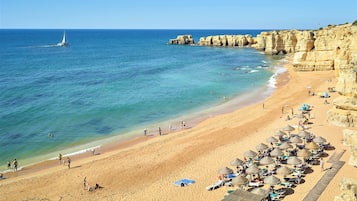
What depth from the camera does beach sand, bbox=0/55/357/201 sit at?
57.8ft

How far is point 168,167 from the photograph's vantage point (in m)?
21.0

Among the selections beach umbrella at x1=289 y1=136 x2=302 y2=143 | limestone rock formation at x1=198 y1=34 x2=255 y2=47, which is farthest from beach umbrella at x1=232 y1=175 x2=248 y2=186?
limestone rock formation at x1=198 y1=34 x2=255 y2=47

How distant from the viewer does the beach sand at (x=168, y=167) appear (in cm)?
1762

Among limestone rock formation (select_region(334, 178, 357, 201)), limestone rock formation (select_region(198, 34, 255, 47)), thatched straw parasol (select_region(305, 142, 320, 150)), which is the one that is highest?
limestone rock formation (select_region(198, 34, 255, 47))

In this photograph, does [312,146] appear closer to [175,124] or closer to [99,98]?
[175,124]

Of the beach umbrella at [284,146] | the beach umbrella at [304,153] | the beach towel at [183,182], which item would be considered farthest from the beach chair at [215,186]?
the beach umbrella at [284,146]

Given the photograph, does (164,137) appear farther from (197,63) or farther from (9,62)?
(9,62)

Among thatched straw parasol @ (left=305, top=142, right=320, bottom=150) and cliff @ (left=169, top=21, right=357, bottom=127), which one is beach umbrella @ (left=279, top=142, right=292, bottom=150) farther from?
cliff @ (left=169, top=21, right=357, bottom=127)

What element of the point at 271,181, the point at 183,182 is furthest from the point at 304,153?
the point at 183,182

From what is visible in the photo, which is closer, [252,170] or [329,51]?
[252,170]

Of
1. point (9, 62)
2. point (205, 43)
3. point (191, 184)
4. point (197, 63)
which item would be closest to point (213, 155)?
point (191, 184)

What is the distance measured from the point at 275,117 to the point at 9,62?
211ft

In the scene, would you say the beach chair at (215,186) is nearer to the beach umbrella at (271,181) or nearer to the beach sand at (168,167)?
the beach sand at (168,167)

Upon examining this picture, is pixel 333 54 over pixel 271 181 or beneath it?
over
